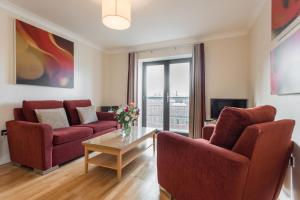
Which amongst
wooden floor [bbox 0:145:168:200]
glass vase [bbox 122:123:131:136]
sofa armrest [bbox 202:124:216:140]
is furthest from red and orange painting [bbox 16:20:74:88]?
sofa armrest [bbox 202:124:216:140]

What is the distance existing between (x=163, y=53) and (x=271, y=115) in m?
3.13

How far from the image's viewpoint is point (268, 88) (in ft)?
7.04

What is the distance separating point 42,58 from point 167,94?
2827 mm

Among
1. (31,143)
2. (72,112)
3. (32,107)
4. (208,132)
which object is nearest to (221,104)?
(208,132)

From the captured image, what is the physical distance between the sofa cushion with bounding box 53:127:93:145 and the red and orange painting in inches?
43.1

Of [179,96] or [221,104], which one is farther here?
[179,96]

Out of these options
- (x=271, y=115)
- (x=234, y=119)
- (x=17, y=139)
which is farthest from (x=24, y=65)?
(x=271, y=115)

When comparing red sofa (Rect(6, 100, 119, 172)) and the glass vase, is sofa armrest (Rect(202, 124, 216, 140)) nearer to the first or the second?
the glass vase

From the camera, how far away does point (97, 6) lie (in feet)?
8.18

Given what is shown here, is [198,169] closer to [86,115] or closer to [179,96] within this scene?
[86,115]

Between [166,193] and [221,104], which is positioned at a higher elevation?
[221,104]

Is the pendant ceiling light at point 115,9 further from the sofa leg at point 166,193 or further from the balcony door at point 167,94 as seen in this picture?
the balcony door at point 167,94

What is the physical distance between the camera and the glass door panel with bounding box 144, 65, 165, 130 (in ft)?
14.5

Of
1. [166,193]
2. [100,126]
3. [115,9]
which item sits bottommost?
[166,193]
